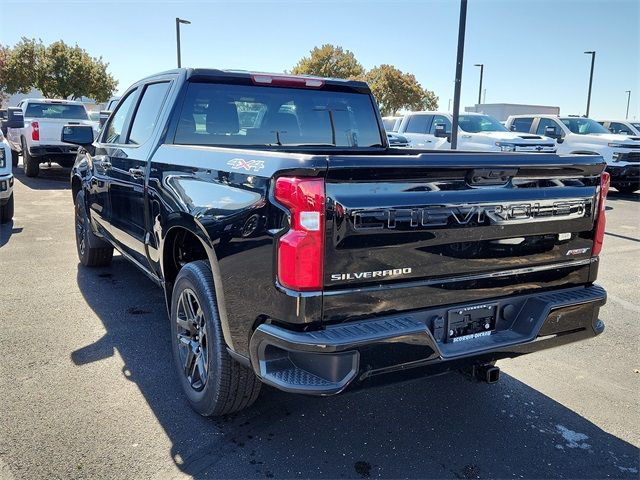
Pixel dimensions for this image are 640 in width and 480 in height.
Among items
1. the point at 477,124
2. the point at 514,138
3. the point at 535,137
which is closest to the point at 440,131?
the point at 514,138

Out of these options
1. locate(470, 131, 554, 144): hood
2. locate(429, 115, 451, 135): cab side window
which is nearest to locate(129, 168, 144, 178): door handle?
locate(470, 131, 554, 144): hood

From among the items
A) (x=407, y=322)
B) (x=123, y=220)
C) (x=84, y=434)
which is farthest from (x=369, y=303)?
(x=123, y=220)

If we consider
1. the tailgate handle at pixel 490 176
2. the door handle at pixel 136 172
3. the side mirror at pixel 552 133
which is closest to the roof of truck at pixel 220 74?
the door handle at pixel 136 172

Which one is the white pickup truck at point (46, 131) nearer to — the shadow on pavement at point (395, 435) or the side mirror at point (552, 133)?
the shadow on pavement at point (395, 435)

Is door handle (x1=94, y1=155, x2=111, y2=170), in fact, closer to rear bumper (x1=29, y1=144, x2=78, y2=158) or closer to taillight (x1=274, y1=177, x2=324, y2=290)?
taillight (x1=274, y1=177, x2=324, y2=290)

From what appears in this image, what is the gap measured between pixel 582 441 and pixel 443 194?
1629mm

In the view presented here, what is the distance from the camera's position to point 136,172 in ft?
13.0

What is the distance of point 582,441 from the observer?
298 cm

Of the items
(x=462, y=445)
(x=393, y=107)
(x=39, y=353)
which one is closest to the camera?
(x=462, y=445)

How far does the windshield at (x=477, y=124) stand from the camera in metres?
14.9

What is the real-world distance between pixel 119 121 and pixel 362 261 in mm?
3468

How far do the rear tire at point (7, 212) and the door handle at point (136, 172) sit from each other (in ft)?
17.3

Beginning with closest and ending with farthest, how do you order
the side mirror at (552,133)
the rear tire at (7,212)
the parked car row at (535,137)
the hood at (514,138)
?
the rear tire at (7,212), the hood at (514,138), the parked car row at (535,137), the side mirror at (552,133)

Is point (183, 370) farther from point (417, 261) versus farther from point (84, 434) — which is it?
point (417, 261)
